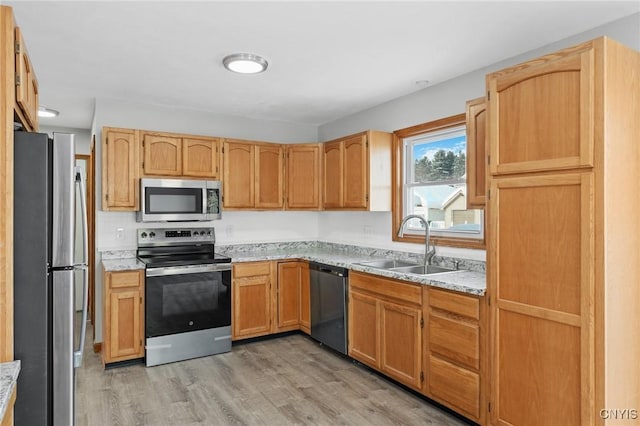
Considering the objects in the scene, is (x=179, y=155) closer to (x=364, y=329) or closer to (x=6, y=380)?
(x=364, y=329)

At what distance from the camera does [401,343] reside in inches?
126

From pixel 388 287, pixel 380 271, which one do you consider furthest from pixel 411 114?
pixel 388 287

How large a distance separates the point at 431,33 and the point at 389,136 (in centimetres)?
163

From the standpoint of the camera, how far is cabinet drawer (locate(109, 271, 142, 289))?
11.9 feet

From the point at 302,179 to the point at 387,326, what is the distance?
6.90 feet

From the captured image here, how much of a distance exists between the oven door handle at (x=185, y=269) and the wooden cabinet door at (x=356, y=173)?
4.61ft

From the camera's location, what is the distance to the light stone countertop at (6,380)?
4.15 ft

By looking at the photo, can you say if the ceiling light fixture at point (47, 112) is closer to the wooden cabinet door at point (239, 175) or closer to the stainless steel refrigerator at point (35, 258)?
the wooden cabinet door at point (239, 175)

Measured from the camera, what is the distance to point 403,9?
2.26 m

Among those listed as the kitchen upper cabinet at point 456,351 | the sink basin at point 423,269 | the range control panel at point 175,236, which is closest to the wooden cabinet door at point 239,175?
the range control panel at point 175,236

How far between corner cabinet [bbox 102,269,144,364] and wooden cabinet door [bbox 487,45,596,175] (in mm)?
3083

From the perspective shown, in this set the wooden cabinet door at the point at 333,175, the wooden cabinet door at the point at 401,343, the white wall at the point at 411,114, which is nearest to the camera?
the white wall at the point at 411,114

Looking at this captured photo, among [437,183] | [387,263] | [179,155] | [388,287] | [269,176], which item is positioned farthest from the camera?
[269,176]

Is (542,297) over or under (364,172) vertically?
under
